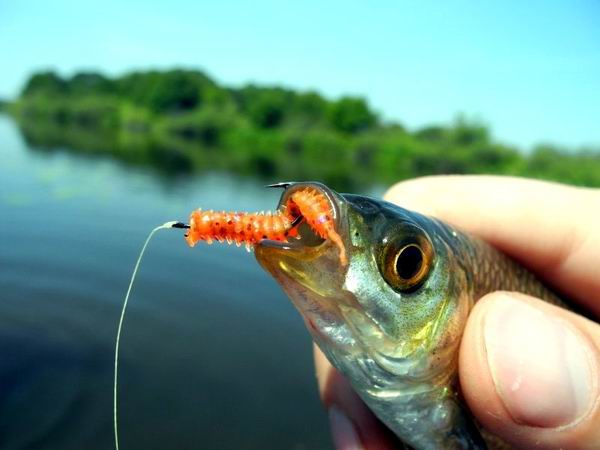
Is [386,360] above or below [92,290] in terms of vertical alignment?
above

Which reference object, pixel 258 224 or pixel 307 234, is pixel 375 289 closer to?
pixel 307 234

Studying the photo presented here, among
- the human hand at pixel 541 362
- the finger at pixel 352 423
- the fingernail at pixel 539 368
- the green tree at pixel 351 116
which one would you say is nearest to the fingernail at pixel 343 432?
the finger at pixel 352 423

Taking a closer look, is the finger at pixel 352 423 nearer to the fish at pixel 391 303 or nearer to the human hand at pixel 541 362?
→ the fish at pixel 391 303

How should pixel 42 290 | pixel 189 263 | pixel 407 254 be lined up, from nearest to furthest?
pixel 407 254 < pixel 42 290 < pixel 189 263

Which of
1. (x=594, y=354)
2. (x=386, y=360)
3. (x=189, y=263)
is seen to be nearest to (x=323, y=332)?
(x=386, y=360)

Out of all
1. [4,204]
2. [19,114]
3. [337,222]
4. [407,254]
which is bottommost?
[4,204]

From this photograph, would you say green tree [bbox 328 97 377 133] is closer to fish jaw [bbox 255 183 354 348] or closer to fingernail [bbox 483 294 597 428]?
fingernail [bbox 483 294 597 428]

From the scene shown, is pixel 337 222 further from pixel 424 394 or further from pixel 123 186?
pixel 123 186
